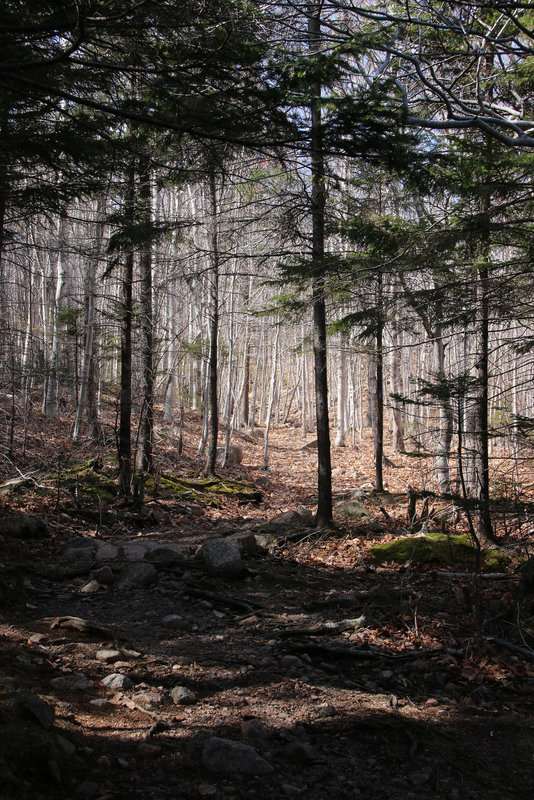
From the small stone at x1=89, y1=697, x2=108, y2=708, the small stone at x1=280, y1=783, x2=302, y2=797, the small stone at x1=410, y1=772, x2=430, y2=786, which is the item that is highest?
the small stone at x1=89, y1=697, x2=108, y2=708

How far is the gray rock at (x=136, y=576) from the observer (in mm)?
6121

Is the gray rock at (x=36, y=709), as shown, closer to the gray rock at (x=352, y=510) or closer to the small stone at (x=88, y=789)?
the small stone at (x=88, y=789)

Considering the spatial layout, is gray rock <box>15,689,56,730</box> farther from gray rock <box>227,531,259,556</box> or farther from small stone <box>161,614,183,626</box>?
gray rock <box>227,531,259,556</box>

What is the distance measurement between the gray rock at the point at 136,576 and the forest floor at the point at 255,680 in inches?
1.0

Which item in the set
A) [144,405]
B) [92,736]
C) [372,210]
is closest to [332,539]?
[144,405]

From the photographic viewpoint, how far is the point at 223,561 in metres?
6.79

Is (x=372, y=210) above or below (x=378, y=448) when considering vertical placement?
above

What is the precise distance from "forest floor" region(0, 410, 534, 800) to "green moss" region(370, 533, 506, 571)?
0.54ft

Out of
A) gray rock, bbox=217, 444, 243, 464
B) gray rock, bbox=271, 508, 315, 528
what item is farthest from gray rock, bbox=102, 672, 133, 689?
gray rock, bbox=217, 444, 243, 464

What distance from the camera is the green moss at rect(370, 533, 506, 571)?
7.90 m

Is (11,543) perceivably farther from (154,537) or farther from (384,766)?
(384,766)

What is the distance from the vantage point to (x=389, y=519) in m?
11.1

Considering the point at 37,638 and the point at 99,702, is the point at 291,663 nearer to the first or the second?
the point at 99,702

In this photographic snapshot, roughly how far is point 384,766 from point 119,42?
16.6 feet
